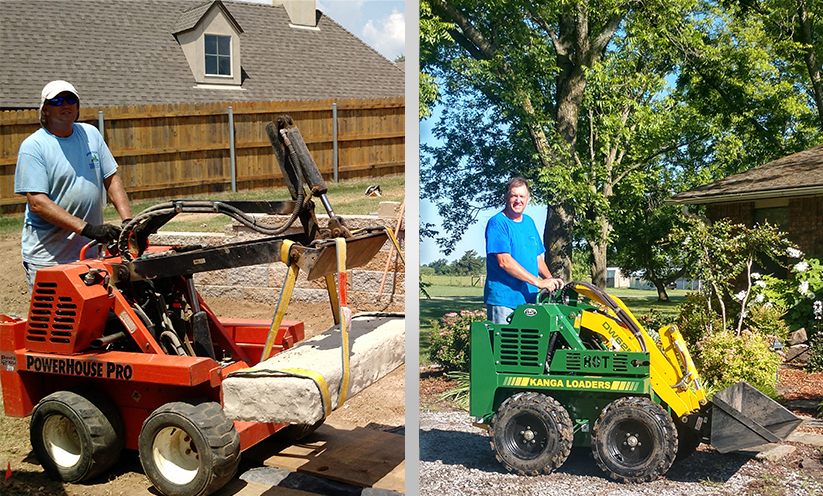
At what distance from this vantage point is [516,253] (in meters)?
4.12

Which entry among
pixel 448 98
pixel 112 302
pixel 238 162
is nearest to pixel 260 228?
pixel 112 302

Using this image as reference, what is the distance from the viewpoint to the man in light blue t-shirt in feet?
13.7

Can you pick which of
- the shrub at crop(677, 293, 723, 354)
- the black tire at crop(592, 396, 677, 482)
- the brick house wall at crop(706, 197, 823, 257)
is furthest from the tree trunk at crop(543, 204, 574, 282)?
the brick house wall at crop(706, 197, 823, 257)

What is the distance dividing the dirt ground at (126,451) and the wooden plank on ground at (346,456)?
0.45 meters

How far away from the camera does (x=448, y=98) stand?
424cm

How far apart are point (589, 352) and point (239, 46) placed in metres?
10.7

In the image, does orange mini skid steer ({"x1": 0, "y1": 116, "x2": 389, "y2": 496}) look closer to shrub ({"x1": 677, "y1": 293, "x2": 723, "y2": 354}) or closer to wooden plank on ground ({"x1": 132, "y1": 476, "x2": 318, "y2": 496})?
wooden plank on ground ({"x1": 132, "y1": 476, "x2": 318, "y2": 496})

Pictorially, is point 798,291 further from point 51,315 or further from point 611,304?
point 51,315

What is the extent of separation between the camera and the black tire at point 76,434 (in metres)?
4.09

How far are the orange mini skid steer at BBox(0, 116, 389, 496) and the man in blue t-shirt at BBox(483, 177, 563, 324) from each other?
25.4 inches

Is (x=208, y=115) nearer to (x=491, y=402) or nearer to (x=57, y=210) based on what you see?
(x=57, y=210)

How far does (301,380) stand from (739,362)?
89.5 inches

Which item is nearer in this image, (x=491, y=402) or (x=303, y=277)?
(x=491, y=402)

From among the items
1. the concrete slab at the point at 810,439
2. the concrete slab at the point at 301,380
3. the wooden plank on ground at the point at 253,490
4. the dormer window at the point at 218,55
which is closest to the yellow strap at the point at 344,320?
the concrete slab at the point at 301,380
